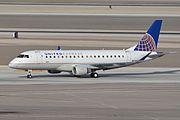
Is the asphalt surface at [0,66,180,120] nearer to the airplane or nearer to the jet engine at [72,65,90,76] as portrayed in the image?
the jet engine at [72,65,90,76]

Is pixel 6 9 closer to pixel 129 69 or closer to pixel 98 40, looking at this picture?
pixel 98 40

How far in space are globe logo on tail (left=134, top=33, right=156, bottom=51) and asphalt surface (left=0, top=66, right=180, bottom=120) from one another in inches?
94.0

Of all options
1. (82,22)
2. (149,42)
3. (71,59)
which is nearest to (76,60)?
(71,59)

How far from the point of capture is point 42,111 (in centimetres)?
4653

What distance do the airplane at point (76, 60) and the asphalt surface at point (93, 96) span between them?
3.18ft

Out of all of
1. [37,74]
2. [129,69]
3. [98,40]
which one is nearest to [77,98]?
[37,74]

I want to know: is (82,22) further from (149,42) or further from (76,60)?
(76,60)

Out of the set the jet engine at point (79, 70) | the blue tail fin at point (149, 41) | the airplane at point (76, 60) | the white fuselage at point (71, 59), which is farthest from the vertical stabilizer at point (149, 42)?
the jet engine at point (79, 70)

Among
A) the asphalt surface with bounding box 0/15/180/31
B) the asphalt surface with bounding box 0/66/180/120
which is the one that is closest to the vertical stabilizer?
the asphalt surface with bounding box 0/66/180/120

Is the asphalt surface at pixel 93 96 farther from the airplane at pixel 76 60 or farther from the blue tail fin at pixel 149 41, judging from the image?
Answer: the blue tail fin at pixel 149 41

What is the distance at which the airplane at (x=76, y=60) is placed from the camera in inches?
2623

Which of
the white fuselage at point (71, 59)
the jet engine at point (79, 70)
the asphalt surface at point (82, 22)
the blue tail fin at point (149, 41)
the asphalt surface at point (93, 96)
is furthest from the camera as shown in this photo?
the asphalt surface at point (82, 22)

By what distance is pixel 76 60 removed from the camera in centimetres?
6756

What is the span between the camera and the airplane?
219 ft
